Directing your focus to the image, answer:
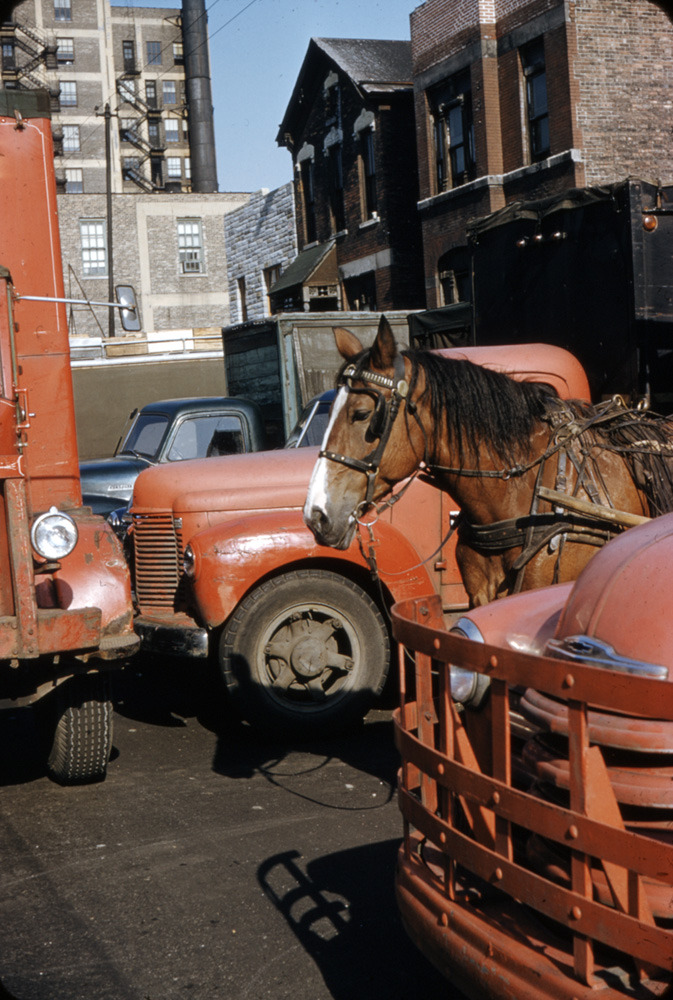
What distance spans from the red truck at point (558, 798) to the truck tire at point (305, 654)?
343 cm

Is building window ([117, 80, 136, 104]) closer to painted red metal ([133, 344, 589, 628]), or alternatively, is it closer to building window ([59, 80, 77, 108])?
building window ([59, 80, 77, 108])

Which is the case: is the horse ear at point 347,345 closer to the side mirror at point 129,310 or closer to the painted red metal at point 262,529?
the painted red metal at point 262,529

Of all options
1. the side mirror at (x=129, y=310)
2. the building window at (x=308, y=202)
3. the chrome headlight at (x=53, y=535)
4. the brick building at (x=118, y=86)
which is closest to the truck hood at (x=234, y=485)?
the side mirror at (x=129, y=310)

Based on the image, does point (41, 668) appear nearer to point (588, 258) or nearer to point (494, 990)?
point (494, 990)

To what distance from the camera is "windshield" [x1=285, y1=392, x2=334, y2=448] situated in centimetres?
875

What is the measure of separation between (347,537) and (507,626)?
1702 millimetres

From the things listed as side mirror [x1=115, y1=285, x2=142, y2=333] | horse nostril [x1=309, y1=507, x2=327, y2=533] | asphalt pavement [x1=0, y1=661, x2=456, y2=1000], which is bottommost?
asphalt pavement [x1=0, y1=661, x2=456, y2=1000]

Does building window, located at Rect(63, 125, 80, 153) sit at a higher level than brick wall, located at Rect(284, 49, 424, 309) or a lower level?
higher

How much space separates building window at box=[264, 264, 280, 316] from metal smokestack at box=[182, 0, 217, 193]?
23161mm

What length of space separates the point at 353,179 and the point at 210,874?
1120 inches

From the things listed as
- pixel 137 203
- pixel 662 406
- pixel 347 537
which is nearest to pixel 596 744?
pixel 347 537

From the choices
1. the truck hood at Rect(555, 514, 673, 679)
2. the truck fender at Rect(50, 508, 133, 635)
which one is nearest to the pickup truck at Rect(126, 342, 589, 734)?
the truck fender at Rect(50, 508, 133, 635)

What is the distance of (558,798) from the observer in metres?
2.62

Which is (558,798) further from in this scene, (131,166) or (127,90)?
(127,90)
